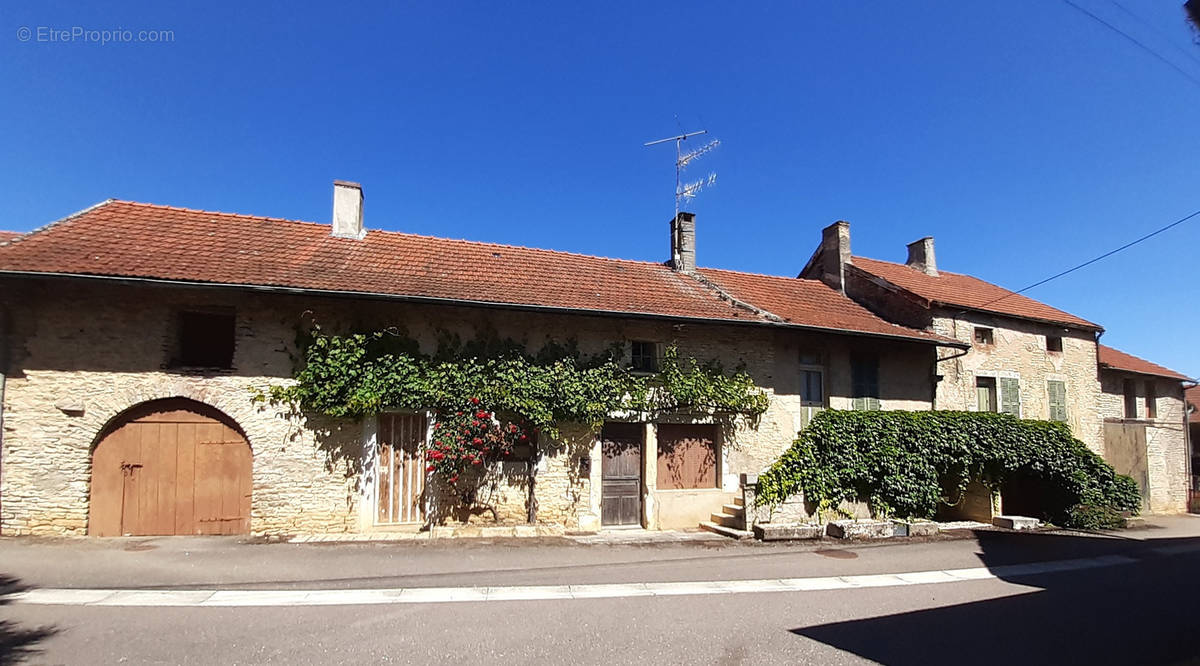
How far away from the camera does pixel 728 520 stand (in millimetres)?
11117

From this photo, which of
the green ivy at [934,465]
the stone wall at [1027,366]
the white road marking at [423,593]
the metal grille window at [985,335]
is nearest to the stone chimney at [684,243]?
the green ivy at [934,465]

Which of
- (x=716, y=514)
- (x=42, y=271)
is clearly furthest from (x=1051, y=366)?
(x=42, y=271)

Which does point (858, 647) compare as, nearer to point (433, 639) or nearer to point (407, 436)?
point (433, 639)

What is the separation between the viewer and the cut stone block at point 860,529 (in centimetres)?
1062

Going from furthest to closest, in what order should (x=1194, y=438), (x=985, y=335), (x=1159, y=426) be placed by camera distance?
1. (x=1194, y=438)
2. (x=1159, y=426)
3. (x=985, y=335)

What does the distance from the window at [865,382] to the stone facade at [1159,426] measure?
9.15 metres

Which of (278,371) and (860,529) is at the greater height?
(278,371)

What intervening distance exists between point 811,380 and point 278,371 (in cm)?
1031

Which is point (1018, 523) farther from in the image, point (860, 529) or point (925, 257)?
point (925, 257)

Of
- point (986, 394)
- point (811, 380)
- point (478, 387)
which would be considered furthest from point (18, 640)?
point (986, 394)

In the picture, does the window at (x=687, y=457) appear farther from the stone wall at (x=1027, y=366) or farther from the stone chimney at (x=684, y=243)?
the stone wall at (x=1027, y=366)

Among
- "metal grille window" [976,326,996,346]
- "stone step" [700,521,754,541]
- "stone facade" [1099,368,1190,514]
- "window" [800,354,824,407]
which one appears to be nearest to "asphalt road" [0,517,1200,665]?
"stone step" [700,521,754,541]

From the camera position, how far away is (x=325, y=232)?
11.9m

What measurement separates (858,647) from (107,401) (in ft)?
34.0
